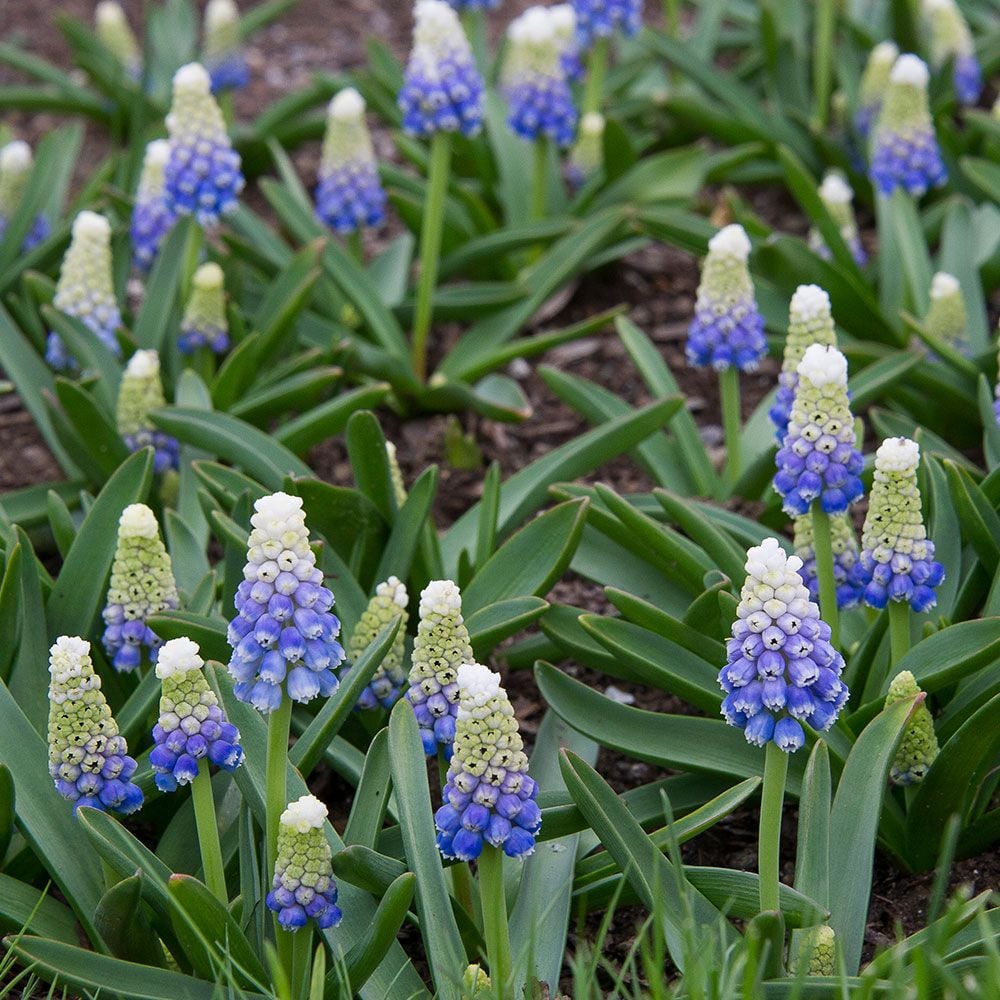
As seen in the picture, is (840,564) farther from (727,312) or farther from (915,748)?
(727,312)

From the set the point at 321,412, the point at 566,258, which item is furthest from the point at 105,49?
the point at 321,412

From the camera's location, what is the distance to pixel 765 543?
274 centimetres

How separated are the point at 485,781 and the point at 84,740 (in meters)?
0.85

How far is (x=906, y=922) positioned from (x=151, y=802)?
1.79 metres

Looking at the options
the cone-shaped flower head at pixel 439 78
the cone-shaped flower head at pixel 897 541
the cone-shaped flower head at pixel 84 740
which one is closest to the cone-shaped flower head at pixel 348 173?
the cone-shaped flower head at pixel 439 78

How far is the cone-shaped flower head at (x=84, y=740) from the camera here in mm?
2934

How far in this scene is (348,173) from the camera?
5.60 meters

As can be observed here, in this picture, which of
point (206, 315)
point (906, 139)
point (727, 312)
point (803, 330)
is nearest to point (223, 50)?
point (206, 315)

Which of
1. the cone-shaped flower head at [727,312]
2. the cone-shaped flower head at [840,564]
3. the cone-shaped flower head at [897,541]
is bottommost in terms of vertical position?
the cone-shaped flower head at [840,564]

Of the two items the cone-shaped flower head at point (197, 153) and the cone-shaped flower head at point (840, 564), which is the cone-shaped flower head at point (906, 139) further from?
the cone-shaped flower head at point (197, 153)

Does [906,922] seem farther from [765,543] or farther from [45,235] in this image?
[45,235]

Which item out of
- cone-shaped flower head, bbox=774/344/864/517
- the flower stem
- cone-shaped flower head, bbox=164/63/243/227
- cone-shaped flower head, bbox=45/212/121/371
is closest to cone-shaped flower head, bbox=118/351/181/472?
cone-shaped flower head, bbox=45/212/121/371

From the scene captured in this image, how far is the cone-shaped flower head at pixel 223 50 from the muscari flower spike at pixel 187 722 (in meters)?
4.49

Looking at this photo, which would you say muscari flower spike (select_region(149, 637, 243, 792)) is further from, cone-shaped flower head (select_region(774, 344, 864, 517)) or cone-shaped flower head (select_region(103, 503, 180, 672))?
cone-shaped flower head (select_region(774, 344, 864, 517))
